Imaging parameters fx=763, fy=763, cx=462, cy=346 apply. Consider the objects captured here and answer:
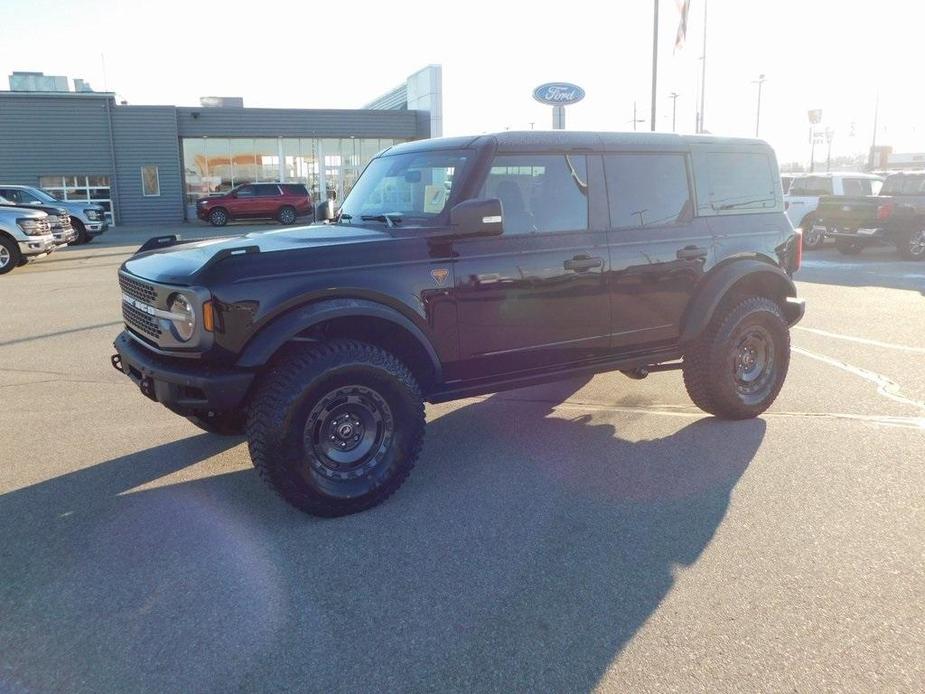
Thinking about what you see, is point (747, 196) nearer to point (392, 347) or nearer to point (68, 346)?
point (392, 347)

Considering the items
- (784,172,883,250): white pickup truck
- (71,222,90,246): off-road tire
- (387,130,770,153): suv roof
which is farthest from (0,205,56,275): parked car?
(784,172,883,250): white pickup truck

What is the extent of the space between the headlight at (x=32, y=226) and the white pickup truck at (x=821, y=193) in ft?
55.0

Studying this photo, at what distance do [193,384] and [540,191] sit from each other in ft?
7.57

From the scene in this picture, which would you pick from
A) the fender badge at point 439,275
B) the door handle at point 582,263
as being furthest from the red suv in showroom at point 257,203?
the fender badge at point 439,275

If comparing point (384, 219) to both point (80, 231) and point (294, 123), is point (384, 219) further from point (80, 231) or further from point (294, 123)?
point (294, 123)

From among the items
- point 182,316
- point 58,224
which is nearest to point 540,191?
point 182,316

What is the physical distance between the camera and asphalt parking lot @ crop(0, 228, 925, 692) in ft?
9.10

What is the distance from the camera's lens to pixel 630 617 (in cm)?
306

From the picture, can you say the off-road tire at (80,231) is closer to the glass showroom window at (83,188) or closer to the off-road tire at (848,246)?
the glass showroom window at (83,188)

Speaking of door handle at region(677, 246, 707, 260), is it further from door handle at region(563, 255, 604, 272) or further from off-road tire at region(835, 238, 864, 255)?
off-road tire at region(835, 238, 864, 255)

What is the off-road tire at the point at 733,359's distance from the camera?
17.4 ft

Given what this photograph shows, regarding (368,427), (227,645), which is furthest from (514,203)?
(227,645)

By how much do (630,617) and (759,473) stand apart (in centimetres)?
187

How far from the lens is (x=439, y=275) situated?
4.24 m
